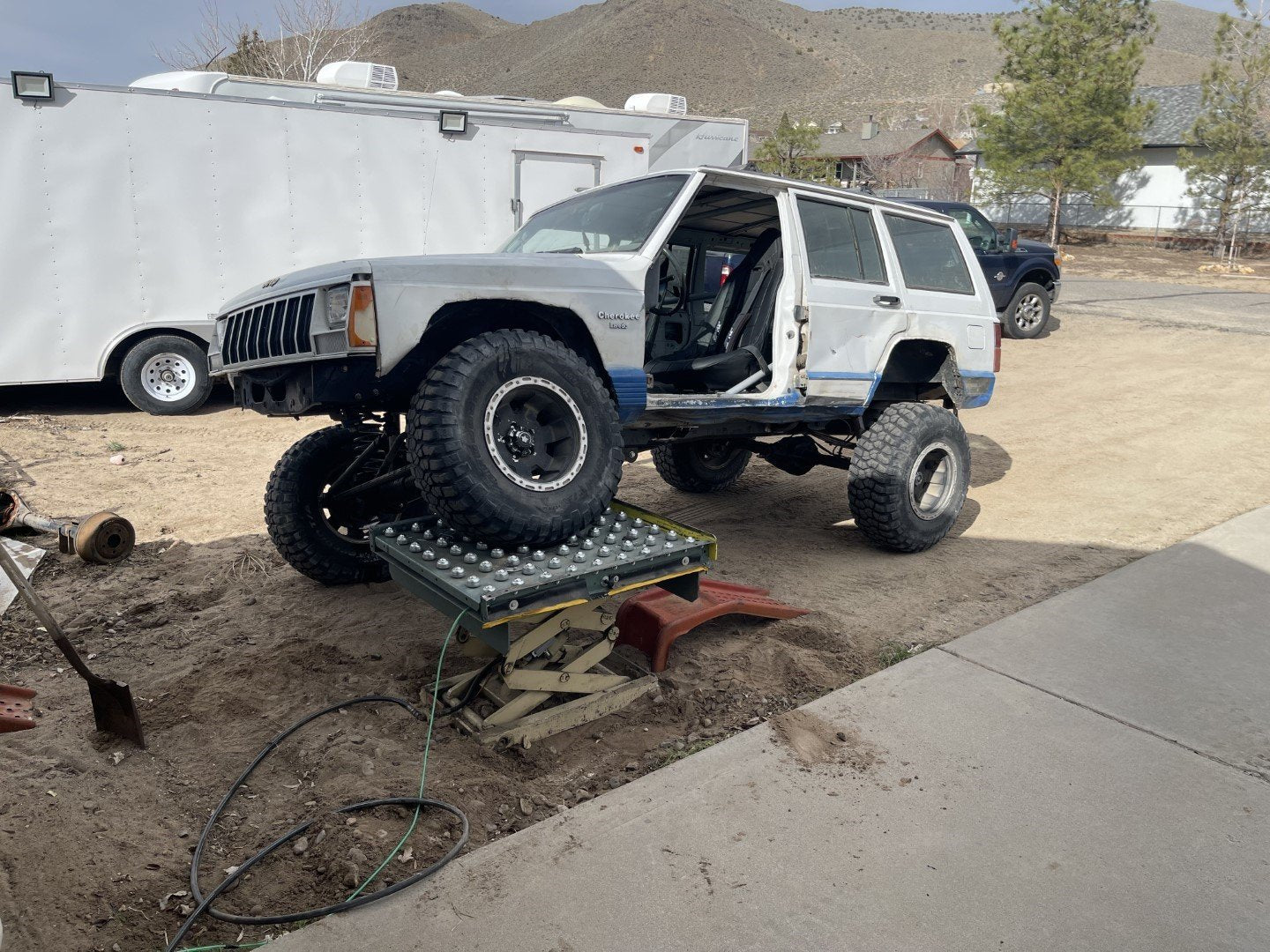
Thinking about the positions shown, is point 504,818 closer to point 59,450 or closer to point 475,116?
point 59,450

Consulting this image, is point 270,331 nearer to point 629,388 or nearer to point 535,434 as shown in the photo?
point 535,434

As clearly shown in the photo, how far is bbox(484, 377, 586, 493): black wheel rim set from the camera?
3682 mm

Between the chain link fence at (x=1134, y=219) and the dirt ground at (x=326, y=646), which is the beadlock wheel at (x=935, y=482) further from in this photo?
the chain link fence at (x=1134, y=219)

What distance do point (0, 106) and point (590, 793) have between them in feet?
28.8

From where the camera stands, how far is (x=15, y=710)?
230 centimetres

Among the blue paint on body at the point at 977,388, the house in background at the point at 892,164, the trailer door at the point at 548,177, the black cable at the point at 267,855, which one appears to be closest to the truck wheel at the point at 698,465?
the blue paint on body at the point at 977,388

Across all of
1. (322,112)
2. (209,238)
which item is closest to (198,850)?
(209,238)

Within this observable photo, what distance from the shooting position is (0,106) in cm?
850

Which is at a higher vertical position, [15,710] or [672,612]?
[15,710]

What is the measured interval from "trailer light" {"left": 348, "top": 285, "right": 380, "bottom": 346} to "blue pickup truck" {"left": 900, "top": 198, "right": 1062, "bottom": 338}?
11288 millimetres

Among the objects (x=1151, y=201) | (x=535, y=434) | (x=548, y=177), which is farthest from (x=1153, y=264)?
(x=535, y=434)

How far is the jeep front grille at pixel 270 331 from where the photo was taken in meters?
3.77

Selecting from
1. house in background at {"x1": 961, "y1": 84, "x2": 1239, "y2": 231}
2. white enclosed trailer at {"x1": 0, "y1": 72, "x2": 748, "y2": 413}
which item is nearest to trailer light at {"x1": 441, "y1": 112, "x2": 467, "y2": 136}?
white enclosed trailer at {"x1": 0, "y1": 72, "x2": 748, "y2": 413}

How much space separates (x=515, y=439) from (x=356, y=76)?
8.57 m
